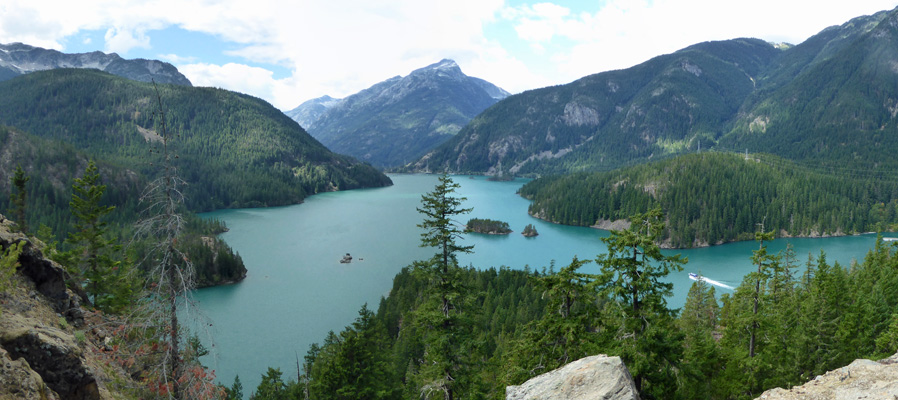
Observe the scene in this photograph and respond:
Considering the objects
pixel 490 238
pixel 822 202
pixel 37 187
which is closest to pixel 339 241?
pixel 490 238

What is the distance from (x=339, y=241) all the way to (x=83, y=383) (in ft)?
354

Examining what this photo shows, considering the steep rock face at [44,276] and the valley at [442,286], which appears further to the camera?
the steep rock face at [44,276]

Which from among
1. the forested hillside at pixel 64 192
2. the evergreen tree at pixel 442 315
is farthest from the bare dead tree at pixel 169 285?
the forested hillside at pixel 64 192

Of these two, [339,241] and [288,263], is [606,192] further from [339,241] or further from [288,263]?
[288,263]

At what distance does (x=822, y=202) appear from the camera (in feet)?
452

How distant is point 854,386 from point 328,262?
301ft

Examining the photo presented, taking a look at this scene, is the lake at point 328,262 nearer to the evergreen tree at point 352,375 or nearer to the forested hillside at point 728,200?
the evergreen tree at point 352,375

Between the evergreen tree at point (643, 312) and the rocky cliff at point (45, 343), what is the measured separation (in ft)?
55.0

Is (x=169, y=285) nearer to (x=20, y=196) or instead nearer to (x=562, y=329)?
(x=562, y=329)

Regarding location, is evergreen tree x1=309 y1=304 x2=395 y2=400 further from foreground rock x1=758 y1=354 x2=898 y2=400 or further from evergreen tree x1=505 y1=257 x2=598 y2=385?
foreground rock x1=758 y1=354 x2=898 y2=400

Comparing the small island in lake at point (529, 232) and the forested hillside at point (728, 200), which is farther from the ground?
the forested hillside at point (728, 200)

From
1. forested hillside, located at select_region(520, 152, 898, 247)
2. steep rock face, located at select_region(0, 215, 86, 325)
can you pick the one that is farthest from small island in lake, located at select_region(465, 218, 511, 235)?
steep rock face, located at select_region(0, 215, 86, 325)

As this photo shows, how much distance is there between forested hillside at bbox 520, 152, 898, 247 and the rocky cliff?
13689 centimetres

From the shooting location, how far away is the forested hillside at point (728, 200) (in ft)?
435
